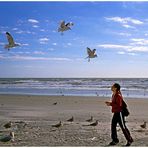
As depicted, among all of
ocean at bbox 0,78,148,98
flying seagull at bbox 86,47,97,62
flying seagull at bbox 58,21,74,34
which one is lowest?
ocean at bbox 0,78,148,98

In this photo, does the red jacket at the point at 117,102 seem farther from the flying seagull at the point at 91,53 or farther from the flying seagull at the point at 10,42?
the flying seagull at the point at 10,42

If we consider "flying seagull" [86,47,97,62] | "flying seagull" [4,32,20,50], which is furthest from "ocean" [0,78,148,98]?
"flying seagull" [4,32,20,50]

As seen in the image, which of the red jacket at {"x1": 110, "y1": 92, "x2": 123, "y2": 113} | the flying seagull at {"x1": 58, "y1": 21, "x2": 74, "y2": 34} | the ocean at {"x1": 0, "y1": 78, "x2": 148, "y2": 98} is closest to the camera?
the red jacket at {"x1": 110, "y1": 92, "x2": 123, "y2": 113}

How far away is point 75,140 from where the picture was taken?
9320mm

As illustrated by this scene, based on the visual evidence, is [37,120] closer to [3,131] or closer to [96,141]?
[3,131]

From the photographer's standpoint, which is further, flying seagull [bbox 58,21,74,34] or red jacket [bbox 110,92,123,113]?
flying seagull [bbox 58,21,74,34]

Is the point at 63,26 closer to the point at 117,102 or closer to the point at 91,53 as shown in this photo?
the point at 91,53

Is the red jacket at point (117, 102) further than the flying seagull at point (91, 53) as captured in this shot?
No

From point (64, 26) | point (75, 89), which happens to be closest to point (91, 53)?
point (64, 26)

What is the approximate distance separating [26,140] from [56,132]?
58.5 inches

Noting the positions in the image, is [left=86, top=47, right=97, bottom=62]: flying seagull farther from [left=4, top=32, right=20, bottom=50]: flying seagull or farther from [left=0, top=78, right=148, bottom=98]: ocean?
[left=0, top=78, right=148, bottom=98]: ocean

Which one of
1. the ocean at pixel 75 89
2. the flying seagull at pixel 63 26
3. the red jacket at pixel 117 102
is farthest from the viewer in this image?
the ocean at pixel 75 89

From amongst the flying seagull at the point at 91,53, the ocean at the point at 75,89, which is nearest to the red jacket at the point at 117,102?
the flying seagull at the point at 91,53

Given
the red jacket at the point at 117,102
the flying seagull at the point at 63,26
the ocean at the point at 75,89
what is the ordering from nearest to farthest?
the red jacket at the point at 117,102, the flying seagull at the point at 63,26, the ocean at the point at 75,89
